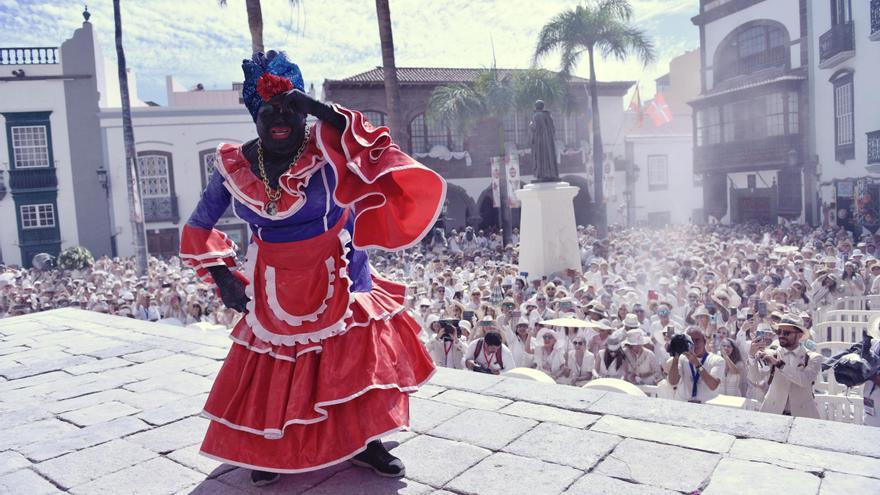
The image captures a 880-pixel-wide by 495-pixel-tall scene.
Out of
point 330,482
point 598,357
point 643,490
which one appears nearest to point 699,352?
point 598,357

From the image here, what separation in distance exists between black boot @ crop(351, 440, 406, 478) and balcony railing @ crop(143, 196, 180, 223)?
76.5 ft

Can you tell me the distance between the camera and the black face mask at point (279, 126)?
2.64 meters

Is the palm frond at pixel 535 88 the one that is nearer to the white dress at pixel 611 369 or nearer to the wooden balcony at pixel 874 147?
the wooden balcony at pixel 874 147

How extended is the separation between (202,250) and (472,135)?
2567cm

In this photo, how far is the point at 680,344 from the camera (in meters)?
5.50

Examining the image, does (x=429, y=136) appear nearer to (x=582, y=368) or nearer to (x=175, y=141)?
(x=175, y=141)

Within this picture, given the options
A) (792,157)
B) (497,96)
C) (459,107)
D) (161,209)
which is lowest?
(161,209)

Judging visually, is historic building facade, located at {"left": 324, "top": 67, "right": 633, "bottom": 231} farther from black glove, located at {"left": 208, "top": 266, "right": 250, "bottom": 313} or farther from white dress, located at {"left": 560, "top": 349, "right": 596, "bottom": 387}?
black glove, located at {"left": 208, "top": 266, "right": 250, "bottom": 313}

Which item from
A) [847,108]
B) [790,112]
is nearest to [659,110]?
[790,112]

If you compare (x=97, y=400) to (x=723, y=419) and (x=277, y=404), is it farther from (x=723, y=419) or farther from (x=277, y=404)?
(x=723, y=419)

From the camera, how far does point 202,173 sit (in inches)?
959

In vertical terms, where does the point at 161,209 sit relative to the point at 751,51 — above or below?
below

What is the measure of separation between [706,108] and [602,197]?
6896 mm

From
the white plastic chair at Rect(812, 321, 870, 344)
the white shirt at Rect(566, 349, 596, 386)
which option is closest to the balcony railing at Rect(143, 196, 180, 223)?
the white shirt at Rect(566, 349, 596, 386)
